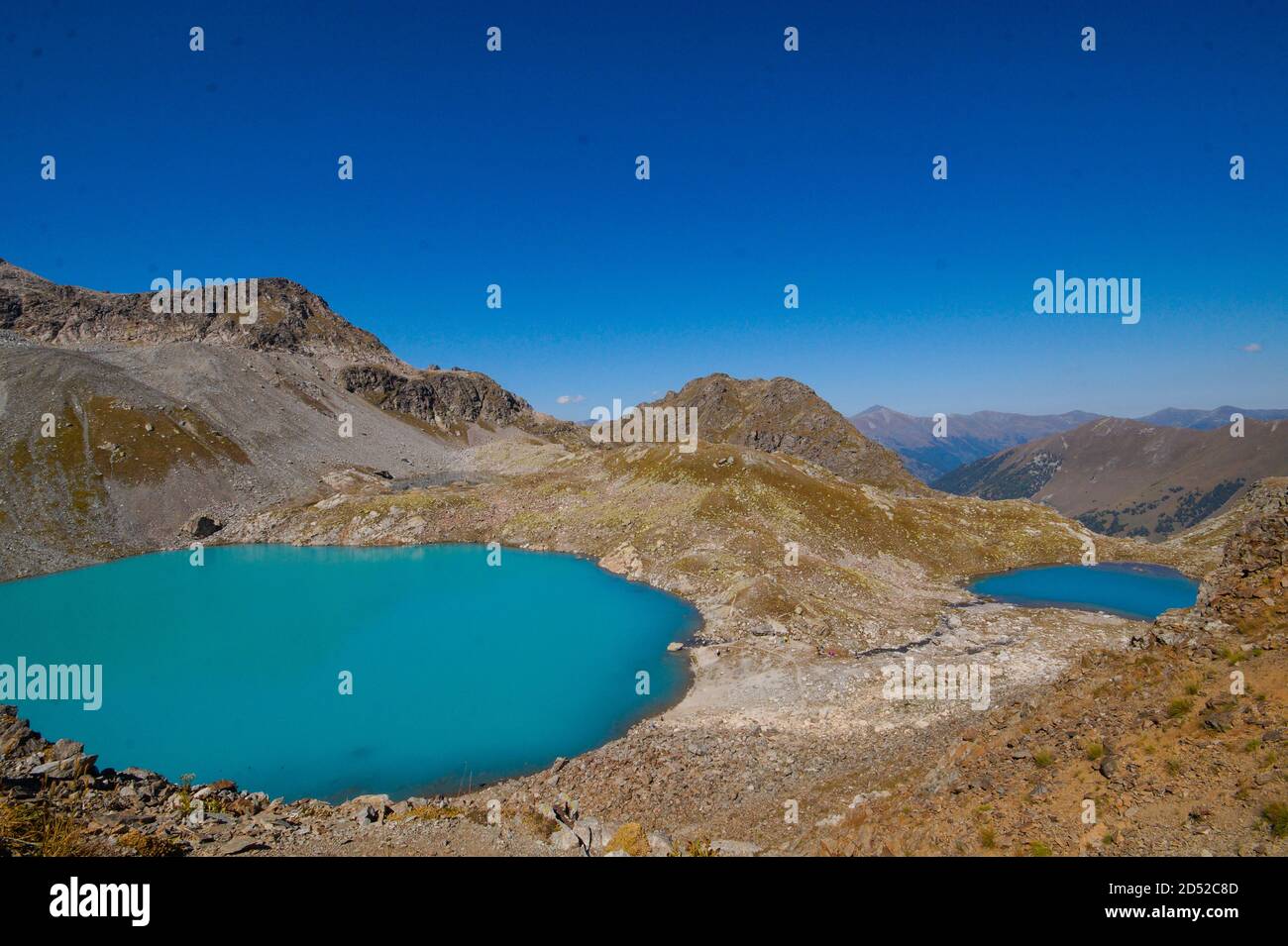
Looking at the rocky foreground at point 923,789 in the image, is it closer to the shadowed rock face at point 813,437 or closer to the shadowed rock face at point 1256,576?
the shadowed rock face at point 1256,576

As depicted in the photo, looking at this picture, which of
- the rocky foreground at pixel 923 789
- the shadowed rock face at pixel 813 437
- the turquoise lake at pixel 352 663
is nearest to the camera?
the rocky foreground at pixel 923 789

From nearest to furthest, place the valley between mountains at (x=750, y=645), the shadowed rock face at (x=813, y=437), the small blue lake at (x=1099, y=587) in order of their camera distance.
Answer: the valley between mountains at (x=750, y=645)
the small blue lake at (x=1099, y=587)
the shadowed rock face at (x=813, y=437)

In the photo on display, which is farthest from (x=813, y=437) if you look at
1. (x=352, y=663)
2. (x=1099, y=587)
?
(x=352, y=663)

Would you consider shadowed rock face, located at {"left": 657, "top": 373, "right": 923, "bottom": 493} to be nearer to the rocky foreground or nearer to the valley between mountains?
the valley between mountains

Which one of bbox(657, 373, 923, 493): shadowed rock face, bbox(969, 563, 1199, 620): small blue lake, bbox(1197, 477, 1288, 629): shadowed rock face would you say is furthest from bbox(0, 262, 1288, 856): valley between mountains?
bbox(657, 373, 923, 493): shadowed rock face

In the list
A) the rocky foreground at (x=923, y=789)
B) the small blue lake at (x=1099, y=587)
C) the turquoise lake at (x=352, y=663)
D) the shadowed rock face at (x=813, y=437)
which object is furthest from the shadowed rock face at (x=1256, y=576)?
the shadowed rock face at (x=813, y=437)

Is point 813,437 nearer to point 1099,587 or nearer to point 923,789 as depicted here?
point 1099,587

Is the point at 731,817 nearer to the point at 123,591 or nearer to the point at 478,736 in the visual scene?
the point at 478,736
